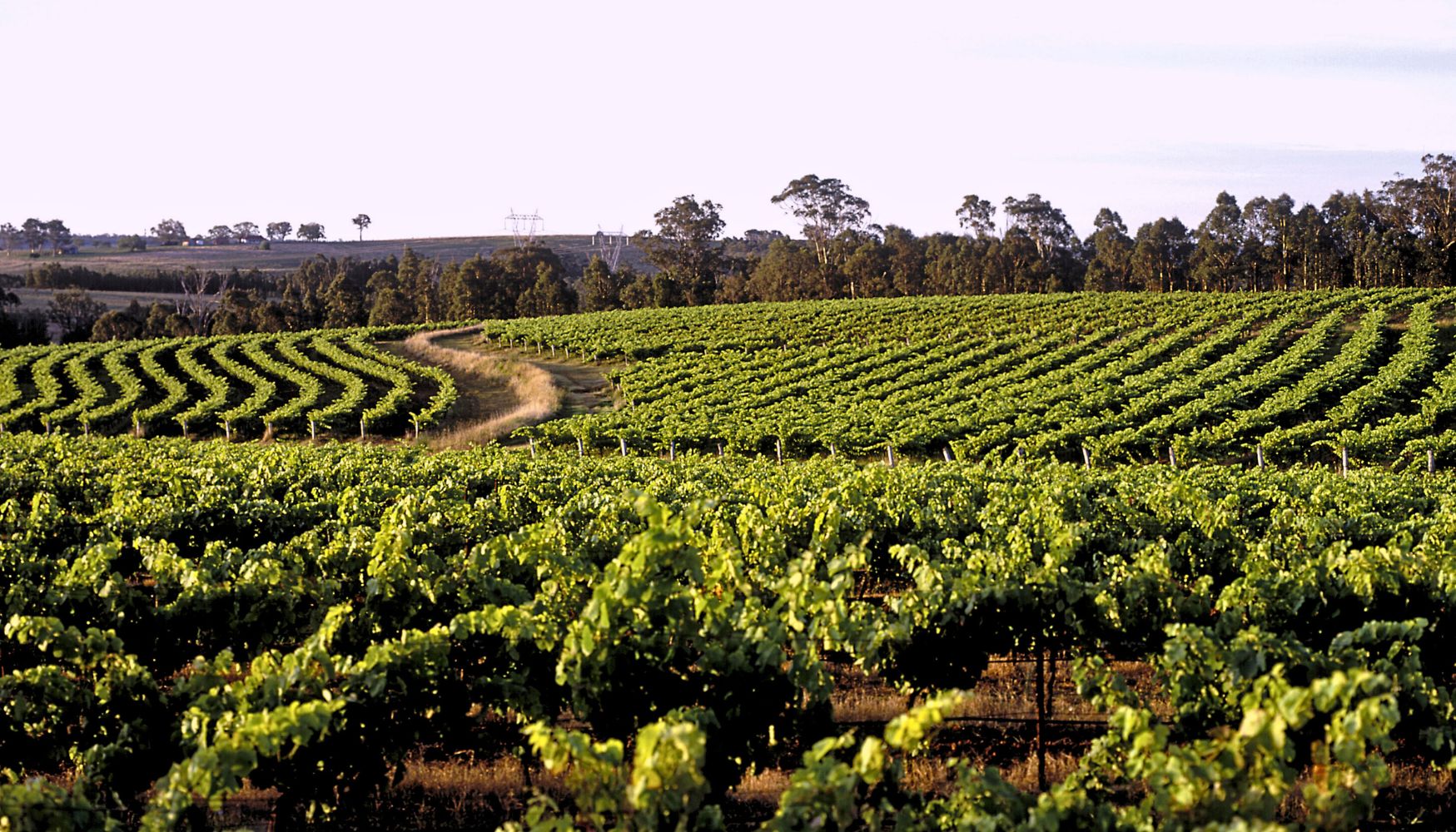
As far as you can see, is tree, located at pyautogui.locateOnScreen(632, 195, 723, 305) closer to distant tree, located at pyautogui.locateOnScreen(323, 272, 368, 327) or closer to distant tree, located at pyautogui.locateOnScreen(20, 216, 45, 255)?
distant tree, located at pyautogui.locateOnScreen(323, 272, 368, 327)

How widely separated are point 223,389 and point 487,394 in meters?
10.2

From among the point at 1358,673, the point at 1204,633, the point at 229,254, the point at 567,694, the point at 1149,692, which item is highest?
the point at 229,254

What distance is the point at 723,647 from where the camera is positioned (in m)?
6.85

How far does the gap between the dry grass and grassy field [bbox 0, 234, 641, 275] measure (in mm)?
77892

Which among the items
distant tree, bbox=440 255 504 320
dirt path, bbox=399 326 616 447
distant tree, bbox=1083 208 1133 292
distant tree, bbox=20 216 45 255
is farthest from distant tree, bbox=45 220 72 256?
distant tree, bbox=1083 208 1133 292

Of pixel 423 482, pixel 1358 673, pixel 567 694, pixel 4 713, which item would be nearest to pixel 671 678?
pixel 567 694

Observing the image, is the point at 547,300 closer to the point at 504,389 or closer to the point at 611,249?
the point at 504,389

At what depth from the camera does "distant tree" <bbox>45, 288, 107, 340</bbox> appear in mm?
82438

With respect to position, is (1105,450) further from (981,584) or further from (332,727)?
(332,727)

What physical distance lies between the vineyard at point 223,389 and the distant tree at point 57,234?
11569cm

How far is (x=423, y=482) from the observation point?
54.5ft

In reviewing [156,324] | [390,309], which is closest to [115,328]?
[156,324]

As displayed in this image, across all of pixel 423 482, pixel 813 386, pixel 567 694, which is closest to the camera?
pixel 567 694

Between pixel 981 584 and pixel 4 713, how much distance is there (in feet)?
23.2
